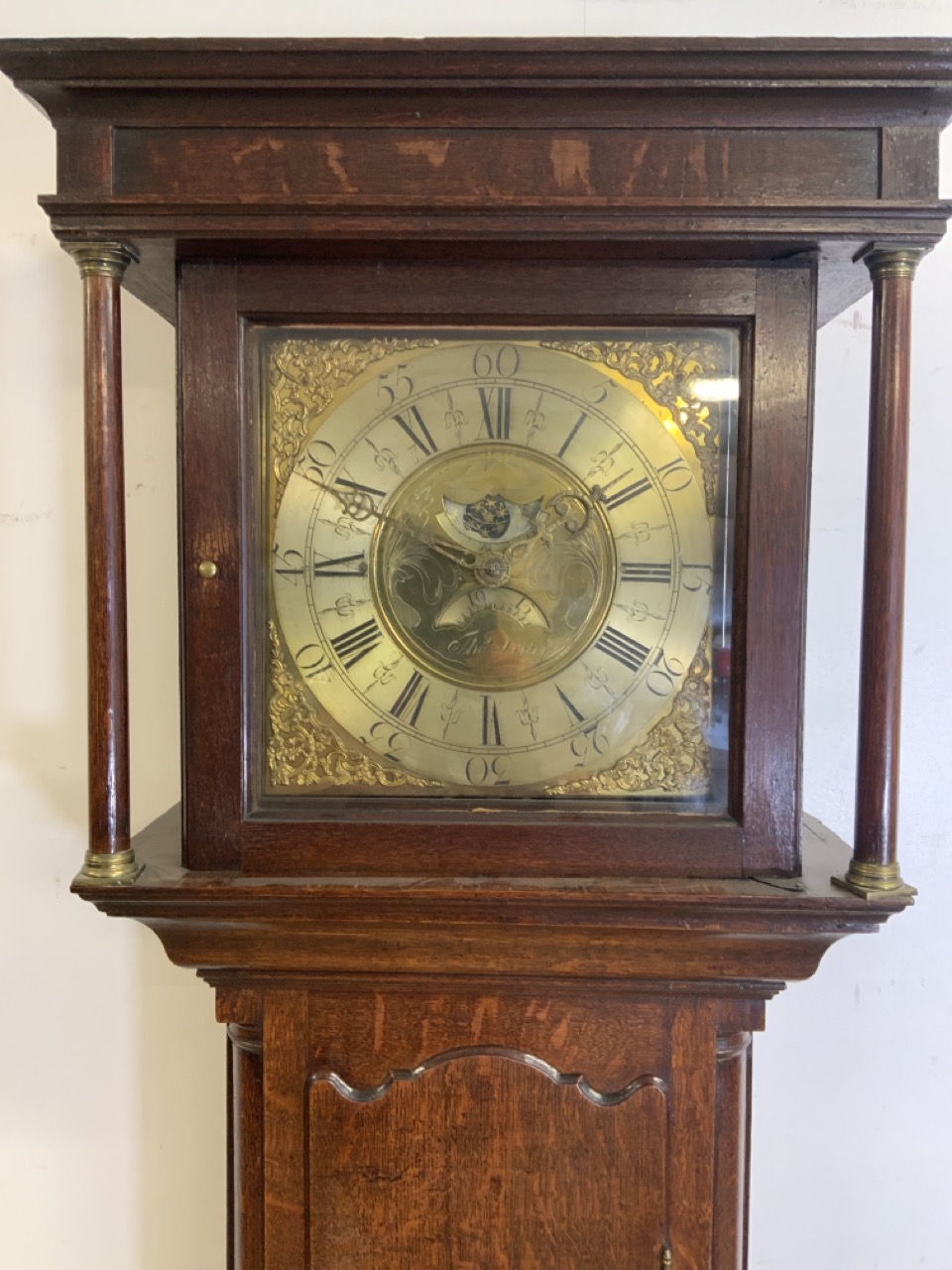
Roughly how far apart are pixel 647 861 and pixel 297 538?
46 centimetres

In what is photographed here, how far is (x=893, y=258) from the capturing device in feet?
2.75

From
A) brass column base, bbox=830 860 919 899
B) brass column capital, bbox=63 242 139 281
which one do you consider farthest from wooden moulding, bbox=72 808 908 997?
brass column capital, bbox=63 242 139 281

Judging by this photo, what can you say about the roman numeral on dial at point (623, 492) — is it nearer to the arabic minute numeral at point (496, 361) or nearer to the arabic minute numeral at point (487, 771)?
the arabic minute numeral at point (496, 361)

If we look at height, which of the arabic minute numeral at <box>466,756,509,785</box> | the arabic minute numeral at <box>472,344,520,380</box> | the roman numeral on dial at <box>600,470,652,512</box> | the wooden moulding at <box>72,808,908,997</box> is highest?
the arabic minute numeral at <box>472,344,520,380</box>

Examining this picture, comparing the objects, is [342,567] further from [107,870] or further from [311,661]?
[107,870]

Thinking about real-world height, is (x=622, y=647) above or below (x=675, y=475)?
below

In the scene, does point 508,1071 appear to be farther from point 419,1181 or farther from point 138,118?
point 138,118

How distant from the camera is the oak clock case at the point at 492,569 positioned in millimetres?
913

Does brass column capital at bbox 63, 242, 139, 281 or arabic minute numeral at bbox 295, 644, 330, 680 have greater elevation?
brass column capital at bbox 63, 242, 139, 281

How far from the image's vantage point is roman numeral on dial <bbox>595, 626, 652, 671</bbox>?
926 mm

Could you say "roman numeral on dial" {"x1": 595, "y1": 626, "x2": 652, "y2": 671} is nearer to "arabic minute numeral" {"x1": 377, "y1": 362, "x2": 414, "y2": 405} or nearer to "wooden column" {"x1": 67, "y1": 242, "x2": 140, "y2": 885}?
"arabic minute numeral" {"x1": 377, "y1": 362, "x2": 414, "y2": 405}

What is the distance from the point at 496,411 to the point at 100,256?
385 mm

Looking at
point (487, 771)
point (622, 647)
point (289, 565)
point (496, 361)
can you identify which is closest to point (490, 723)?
point (487, 771)

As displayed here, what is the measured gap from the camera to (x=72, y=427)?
4.00 ft
